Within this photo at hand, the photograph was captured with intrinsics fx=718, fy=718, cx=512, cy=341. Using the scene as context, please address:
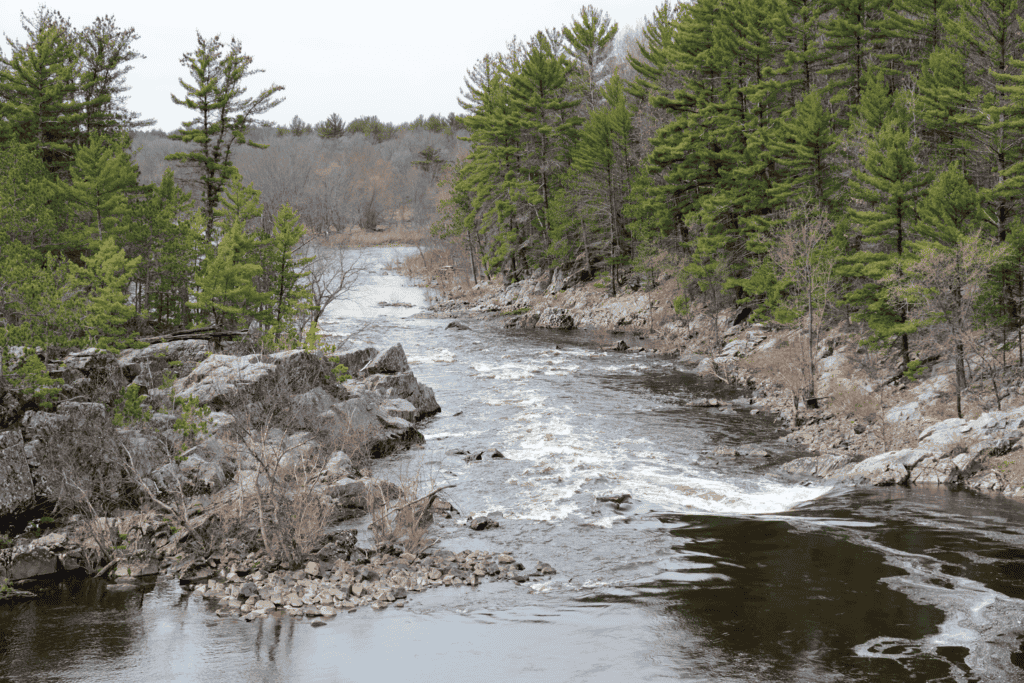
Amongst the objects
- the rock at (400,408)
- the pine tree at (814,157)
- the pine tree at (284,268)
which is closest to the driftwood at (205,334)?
the pine tree at (284,268)

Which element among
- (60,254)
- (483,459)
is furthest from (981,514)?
(60,254)

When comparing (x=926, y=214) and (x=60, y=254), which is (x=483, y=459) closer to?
(x=926, y=214)

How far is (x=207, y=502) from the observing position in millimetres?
18688

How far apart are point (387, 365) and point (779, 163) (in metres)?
26.0

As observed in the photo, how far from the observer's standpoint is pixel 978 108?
92.3 feet

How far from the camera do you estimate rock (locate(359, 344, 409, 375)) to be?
3262cm

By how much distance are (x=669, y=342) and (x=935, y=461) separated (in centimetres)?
2457

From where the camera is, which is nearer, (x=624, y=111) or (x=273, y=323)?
(x=273, y=323)

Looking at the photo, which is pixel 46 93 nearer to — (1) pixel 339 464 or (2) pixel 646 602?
(1) pixel 339 464

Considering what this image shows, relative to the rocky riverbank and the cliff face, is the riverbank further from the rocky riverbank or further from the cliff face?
the cliff face

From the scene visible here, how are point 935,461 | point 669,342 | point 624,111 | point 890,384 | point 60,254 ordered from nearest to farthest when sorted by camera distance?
point 935,461, point 890,384, point 60,254, point 669,342, point 624,111

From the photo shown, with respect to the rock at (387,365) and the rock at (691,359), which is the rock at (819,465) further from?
the rock at (387,365)

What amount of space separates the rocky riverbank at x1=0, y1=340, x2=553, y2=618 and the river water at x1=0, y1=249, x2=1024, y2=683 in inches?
32.8

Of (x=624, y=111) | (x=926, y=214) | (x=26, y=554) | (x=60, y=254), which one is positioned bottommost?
(x=26, y=554)
